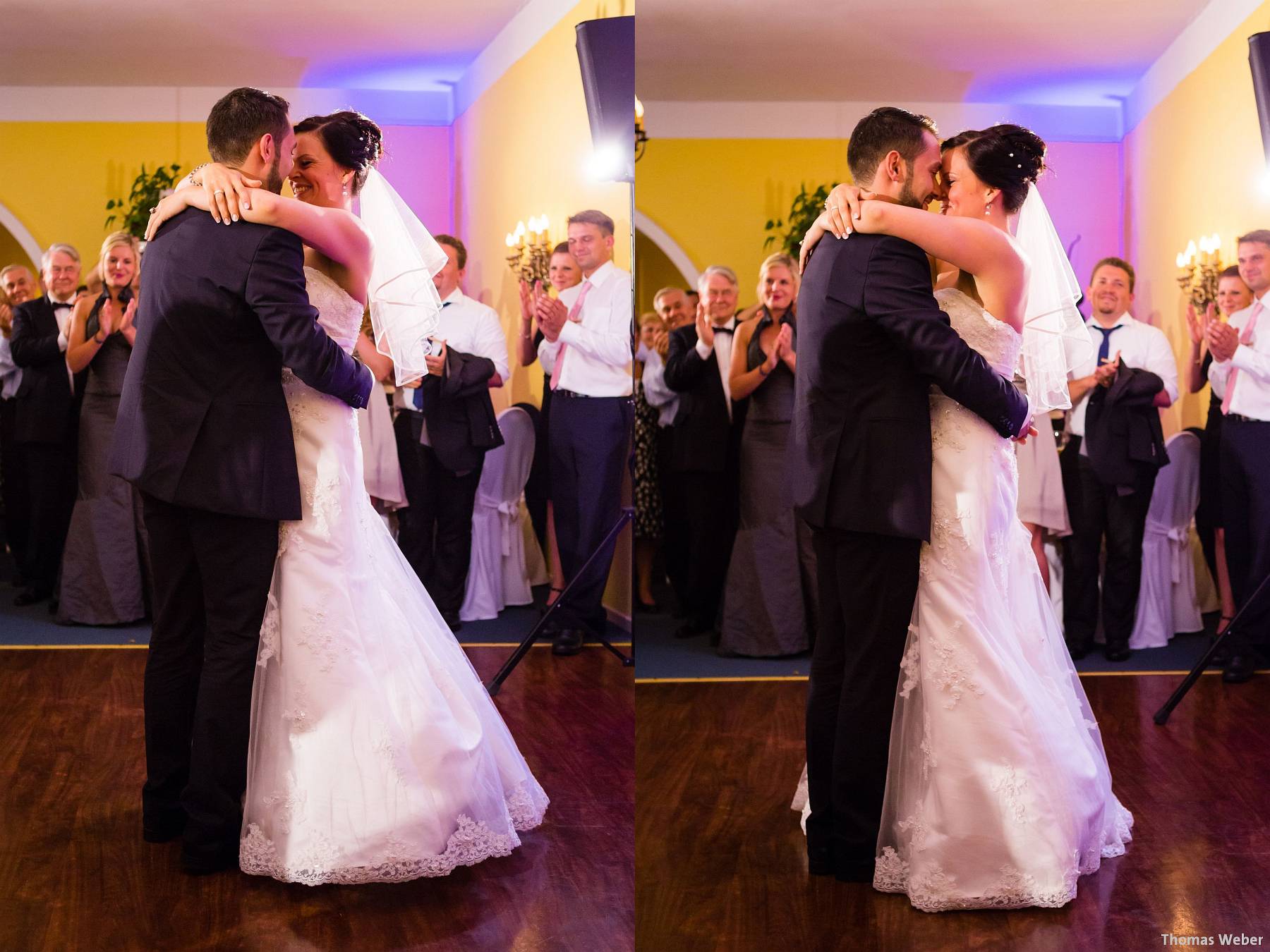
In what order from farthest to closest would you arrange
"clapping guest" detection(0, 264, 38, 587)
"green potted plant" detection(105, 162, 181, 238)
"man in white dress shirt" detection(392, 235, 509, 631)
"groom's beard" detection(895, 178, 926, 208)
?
"clapping guest" detection(0, 264, 38, 587) < "green potted plant" detection(105, 162, 181, 238) < "man in white dress shirt" detection(392, 235, 509, 631) < "groom's beard" detection(895, 178, 926, 208)

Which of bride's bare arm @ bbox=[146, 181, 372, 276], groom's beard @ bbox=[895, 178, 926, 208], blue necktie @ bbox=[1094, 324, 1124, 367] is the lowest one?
blue necktie @ bbox=[1094, 324, 1124, 367]

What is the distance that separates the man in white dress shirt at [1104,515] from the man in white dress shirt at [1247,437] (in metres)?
0.17

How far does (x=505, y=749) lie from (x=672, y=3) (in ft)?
7.47

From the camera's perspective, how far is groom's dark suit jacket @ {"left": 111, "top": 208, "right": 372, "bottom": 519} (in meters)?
2.22

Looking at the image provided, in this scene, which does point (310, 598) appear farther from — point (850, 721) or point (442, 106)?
point (442, 106)

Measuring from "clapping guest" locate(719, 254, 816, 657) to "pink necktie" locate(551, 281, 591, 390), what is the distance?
622mm

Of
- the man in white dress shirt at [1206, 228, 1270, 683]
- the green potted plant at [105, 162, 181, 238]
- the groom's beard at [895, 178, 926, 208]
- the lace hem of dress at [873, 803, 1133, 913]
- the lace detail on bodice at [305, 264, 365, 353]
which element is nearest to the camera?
the lace hem of dress at [873, 803, 1133, 913]

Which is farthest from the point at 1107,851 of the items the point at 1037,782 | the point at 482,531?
the point at 482,531

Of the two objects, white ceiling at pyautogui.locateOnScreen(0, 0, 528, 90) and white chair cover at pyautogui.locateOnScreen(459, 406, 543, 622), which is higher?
white ceiling at pyautogui.locateOnScreen(0, 0, 528, 90)

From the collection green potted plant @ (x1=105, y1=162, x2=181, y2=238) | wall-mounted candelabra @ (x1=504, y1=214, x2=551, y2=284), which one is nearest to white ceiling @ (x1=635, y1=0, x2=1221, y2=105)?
wall-mounted candelabra @ (x1=504, y1=214, x2=551, y2=284)

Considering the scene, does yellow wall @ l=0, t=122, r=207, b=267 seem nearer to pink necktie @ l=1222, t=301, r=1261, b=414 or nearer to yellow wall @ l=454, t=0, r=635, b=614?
yellow wall @ l=454, t=0, r=635, b=614

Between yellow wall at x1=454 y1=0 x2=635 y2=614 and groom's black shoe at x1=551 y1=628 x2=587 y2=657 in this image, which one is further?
groom's black shoe at x1=551 y1=628 x2=587 y2=657

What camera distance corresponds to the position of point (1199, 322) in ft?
11.7

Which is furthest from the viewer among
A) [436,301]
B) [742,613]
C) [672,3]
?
[742,613]
